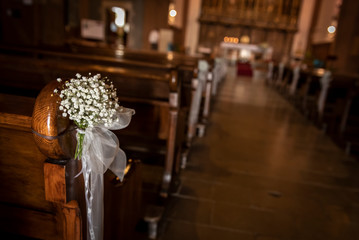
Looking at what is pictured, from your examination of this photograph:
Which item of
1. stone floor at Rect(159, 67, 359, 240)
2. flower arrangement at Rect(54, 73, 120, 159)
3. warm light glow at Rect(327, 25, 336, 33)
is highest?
warm light glow at Rect(327, 25, 336, 33)

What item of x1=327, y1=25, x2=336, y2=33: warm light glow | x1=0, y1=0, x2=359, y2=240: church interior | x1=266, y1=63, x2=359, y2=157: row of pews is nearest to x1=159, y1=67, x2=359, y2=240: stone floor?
x1=0, y1=0, x2=359, y2=240: church interior

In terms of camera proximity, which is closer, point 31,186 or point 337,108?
point 31,186

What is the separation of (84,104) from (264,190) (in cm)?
215

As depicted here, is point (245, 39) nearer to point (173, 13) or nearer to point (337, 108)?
point (173, 13)

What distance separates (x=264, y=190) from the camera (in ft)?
8.34

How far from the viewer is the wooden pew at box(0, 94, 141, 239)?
0.82 m

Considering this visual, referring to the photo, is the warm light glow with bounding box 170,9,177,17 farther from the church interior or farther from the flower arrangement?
the flower arrangement

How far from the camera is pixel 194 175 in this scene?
273 centimetres

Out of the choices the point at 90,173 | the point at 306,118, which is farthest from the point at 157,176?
the point at 306,118

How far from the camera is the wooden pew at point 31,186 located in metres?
0.82

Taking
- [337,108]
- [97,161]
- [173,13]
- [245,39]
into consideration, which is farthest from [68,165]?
[245,39]

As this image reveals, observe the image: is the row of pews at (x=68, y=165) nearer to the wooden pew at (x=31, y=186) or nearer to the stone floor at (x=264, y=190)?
the wooden pew at (x=31, y=186)

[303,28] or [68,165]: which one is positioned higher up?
[303,28]

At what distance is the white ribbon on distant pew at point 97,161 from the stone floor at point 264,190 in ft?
3.19
